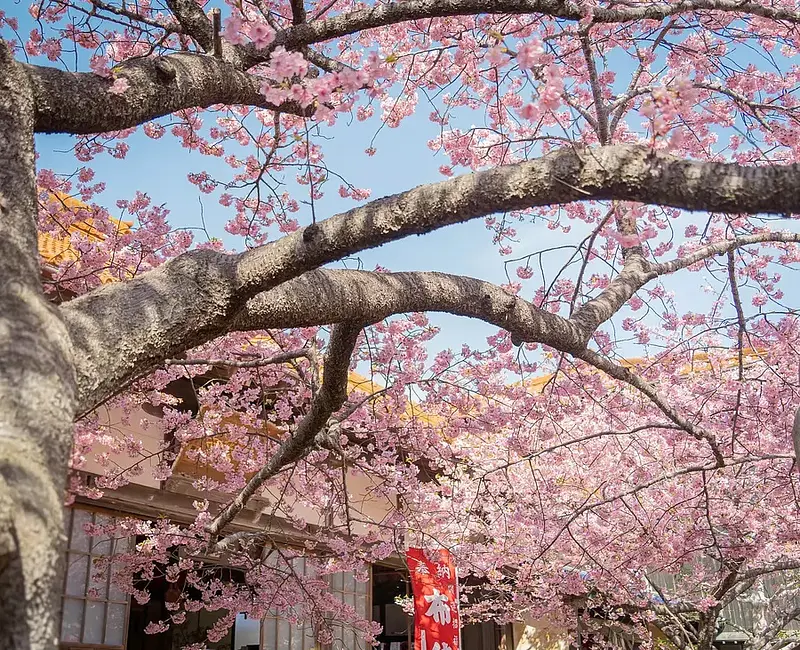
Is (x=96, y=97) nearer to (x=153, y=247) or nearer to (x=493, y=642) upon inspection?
(x=153, y=247)

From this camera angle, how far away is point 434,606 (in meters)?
7.64

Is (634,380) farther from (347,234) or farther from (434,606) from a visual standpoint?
(434,606)

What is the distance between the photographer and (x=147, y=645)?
31.8ft

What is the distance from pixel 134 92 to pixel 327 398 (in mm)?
1539

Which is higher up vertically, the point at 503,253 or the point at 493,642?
the point at 503,253

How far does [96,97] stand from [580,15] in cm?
193

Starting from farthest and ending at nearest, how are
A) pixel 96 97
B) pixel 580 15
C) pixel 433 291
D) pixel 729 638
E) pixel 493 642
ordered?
1. pixel 493 642
2. pixel 729 638
3. pixel 580 15
4. pixel 433 291
5. pixel 96 97

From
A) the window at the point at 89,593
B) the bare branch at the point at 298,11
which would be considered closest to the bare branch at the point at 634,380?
Answer: the bare branch at the point at 298,11

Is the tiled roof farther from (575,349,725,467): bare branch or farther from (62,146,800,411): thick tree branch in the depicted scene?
(575,349,725,467): bare branch

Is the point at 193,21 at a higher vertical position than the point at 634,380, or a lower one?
higher

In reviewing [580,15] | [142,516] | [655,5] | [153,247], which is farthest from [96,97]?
Result: [142,516]

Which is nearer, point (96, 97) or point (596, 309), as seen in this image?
point (96, 97)

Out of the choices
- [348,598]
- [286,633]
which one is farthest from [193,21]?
[348,598]

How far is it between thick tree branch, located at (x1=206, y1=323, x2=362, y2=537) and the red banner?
155 inches
